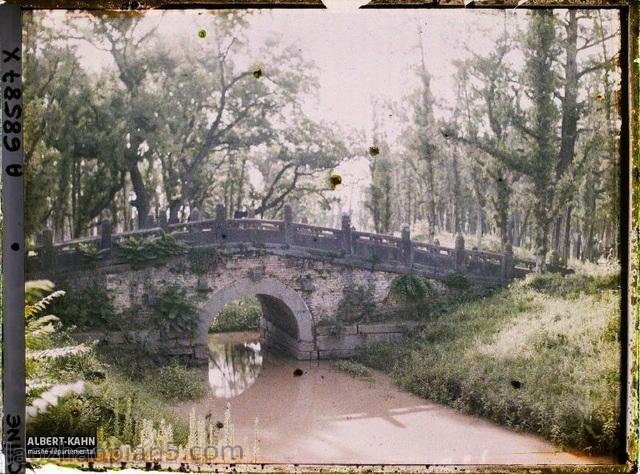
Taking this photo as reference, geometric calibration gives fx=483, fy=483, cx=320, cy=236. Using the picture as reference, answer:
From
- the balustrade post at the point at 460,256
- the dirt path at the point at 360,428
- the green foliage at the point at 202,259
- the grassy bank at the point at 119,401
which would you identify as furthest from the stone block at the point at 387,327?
the grassy bank at the point at 119,401

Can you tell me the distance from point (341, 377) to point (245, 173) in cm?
241

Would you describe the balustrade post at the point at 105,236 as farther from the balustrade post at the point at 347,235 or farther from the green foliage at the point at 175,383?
the balustrade post at the point at 347,235

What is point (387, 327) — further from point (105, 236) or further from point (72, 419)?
point (72, 419)

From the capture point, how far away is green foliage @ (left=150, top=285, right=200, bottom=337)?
16.8 feet

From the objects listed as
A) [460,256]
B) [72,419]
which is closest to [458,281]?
[460,256]

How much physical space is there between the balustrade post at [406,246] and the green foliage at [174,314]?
2385 millimetres

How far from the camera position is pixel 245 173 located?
5145mm

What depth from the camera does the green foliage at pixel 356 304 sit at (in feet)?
17.9

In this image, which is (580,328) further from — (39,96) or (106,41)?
(39,96)

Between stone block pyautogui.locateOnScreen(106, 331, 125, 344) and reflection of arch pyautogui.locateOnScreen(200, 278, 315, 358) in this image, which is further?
reflection of arch pyautogui.locateOnScreen(200, 278, 315, 358)

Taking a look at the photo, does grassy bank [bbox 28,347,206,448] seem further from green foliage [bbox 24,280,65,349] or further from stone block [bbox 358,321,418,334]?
stone block [bbox 358,321,418,334]

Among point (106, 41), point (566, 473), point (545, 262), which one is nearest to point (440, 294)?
point (545, 262)

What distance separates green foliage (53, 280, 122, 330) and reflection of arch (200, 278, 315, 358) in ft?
3.09

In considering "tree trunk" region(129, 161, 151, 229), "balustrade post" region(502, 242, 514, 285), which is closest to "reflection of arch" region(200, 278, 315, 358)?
"tree trunk" region(129, 161, 151, 229)
